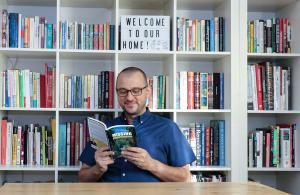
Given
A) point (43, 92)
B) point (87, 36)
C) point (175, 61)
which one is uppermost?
point (87, 36)

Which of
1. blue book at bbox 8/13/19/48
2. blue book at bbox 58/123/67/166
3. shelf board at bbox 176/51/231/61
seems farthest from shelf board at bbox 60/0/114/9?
blue book at bbox 58/123/67/166


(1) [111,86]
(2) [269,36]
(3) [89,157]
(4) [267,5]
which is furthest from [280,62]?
(3) [89,157]

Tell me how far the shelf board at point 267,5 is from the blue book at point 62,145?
5.19 ft

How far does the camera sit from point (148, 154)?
2.40m

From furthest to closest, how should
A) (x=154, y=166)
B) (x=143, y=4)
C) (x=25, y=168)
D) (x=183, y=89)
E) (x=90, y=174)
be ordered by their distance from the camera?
(x=143, y=4)
(x=183, y=89)
(x=25, y=168)
(x=90, y=174)
(x=154, y=166)

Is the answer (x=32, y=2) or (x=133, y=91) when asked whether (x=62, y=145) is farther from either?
(x=32, y=2)

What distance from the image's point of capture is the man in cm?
250

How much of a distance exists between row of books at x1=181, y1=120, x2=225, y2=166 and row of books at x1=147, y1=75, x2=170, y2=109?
0.24m

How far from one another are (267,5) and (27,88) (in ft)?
5.97

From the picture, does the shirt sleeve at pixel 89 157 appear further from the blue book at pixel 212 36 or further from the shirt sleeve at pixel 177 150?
the blue book at pixel 212 36

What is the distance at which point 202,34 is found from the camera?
3.25 meters

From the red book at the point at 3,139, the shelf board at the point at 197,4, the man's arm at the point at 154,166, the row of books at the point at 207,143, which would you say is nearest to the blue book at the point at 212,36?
the shelf board at the point at 197,4

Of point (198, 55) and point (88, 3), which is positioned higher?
point (88, 3)

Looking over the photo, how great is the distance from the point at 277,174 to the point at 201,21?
130cm
